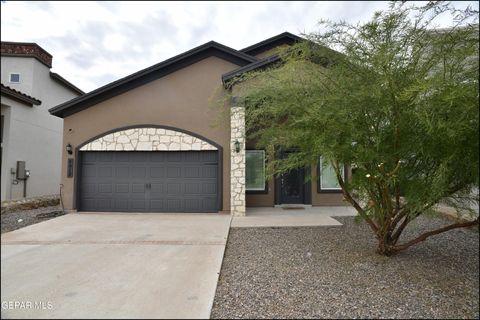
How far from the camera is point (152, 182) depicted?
366 inches

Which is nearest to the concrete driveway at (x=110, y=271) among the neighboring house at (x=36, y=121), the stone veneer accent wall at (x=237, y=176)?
the neighboring house at (x=36, y=121)

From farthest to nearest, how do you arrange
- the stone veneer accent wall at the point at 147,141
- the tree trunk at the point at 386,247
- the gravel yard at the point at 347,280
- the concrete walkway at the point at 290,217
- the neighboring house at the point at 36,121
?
1. the stone veneer accent wall at the point at 147,141
2. the concrete walkway at the point at 290,217
3. the tree trunk at the point at 386,247
4. the gravel yard at the point at 347,280
5. the neighboring house at the point at 36,121

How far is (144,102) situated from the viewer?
Answer: 940 centimetres

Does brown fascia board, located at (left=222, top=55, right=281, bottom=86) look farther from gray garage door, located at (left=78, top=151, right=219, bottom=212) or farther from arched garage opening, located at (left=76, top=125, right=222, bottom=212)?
gray garage door, located at (left=78, top=151, right=219, bottom=212)

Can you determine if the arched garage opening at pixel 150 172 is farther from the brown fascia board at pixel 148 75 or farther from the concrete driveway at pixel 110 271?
the concrete driveway at pixel 110 271

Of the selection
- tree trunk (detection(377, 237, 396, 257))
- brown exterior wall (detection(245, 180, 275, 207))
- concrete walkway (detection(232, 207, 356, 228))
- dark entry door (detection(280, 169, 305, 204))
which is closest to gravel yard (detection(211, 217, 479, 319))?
tree trunk (detection(377, 237, 396, 257))

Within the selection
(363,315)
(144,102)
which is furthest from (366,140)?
(144,102)

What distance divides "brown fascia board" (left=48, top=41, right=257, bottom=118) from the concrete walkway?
205 inches

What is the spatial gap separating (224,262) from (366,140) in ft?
9.29

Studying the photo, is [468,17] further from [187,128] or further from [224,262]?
[187,128]

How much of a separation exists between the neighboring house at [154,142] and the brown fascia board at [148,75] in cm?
3

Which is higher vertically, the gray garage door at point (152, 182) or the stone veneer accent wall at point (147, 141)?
the stone veneer accent wall at point (147, 141)

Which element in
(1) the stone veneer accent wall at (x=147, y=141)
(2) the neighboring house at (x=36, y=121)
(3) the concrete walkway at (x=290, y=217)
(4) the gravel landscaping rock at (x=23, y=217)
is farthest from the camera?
(1) the stone veneer accent wall at (x=147, y=141)

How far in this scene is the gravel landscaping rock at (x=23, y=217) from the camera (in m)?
1.72
